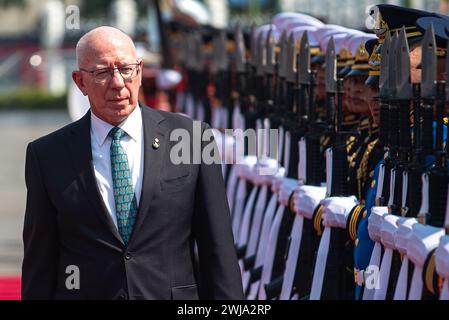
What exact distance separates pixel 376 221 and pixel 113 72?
1.18 m

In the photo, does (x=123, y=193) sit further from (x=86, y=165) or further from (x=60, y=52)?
(x=60, y=52)

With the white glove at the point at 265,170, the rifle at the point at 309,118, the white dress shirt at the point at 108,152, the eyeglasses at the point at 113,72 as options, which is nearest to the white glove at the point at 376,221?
the white dress shirt at the point at 108,152

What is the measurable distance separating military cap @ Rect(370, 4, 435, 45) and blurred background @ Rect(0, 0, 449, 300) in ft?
6.67

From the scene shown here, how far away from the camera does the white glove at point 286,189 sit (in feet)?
24.7

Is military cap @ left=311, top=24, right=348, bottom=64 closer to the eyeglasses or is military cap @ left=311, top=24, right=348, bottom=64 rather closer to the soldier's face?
the soldier's face

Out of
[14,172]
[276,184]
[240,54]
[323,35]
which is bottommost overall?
[14,172]

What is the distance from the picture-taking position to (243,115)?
10.2 m

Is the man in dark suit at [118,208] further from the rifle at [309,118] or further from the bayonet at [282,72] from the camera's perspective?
the bayonet at [282,72]

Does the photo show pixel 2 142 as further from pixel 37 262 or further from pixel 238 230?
pixel 37 262

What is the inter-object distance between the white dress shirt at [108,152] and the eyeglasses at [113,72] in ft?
0.50

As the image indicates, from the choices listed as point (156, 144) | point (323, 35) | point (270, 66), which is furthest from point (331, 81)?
point (270, 66)

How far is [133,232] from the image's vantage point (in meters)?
5.05

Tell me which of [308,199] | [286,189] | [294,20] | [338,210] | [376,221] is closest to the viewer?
[376,221]
